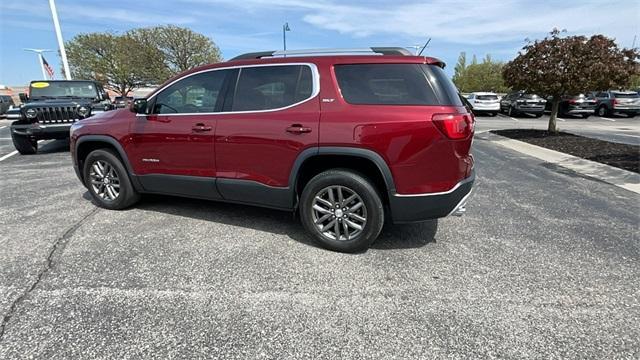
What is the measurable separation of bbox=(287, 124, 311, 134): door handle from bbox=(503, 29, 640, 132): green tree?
11.0 m

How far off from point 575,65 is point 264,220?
11.3 m

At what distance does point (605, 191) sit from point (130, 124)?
22.9ft

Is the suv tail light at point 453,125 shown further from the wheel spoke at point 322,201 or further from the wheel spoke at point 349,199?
the wheel spoke at point 322,201

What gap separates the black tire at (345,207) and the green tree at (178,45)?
4095 cm

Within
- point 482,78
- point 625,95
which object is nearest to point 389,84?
point 625,95

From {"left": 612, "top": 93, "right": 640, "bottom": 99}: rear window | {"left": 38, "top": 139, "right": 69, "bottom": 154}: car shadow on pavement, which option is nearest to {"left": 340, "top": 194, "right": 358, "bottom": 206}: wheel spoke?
{"left": 38, "top": 139, "right": 69, "bottom": 154}: car shadow on pavement

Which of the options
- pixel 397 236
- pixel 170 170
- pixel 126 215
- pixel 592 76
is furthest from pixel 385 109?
pixel 592 76

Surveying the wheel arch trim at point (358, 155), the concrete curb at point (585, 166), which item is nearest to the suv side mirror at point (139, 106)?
the wheel arch trim at point (358, 155)

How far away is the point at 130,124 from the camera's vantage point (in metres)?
4.39

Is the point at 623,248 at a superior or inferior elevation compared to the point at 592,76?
inferior

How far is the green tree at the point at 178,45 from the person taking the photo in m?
40.9

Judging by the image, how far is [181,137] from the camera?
4070 millimetres

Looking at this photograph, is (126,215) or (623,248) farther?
(126,215)

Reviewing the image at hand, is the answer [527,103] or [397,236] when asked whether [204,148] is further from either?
[527,103]
